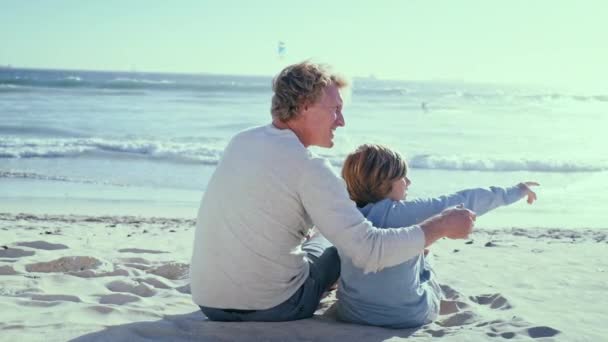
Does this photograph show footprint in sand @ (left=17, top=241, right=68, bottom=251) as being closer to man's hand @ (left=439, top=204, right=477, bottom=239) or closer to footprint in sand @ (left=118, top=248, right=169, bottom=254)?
footprint in sand @ (left=118, top=248, right=169, bottom=254)

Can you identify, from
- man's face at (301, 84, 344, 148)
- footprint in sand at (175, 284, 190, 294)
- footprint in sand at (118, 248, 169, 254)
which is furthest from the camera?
footprint in sand at (118, 248, 169, 254)

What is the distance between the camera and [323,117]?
2.79 meters

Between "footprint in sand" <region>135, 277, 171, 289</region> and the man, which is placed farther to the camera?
"footprint in sand" <region>135, 277, 171, 289</region>

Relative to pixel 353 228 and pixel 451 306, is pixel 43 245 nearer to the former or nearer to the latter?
pixel 451 306

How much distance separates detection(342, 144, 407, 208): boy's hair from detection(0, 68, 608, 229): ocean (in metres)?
0.69

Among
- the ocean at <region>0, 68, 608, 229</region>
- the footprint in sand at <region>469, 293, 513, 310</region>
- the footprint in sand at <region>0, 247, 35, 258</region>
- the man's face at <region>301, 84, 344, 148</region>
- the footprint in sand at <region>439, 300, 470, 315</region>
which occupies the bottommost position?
the ocean at <region>0, 68, 608, 229</region>

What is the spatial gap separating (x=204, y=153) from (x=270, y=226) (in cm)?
1038

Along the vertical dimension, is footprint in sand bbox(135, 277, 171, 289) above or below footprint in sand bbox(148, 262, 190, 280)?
above

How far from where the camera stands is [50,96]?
28.8 m

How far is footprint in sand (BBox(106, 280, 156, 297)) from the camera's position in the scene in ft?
12.8

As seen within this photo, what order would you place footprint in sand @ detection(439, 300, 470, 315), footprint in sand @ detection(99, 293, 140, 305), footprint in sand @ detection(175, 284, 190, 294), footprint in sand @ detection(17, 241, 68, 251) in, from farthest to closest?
1. footprint in sand @ detection(17, 241, 68, 251)
2. footprint in sand @ detection(175, 284, 190, 294)
3. footprint in sand @ detection(99, 293, 140, 305)
4. footprint in sand @ detection(439, 300, 470, 315)

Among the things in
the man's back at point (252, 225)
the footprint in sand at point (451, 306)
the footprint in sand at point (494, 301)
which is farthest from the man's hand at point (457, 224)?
the footprint in sand at point (494, 301)

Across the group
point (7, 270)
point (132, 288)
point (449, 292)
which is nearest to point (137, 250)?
point (7, 270)

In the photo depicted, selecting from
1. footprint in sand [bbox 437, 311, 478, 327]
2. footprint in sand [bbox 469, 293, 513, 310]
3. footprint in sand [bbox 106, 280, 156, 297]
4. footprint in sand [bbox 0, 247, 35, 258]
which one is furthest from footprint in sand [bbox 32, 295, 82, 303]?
footprint in sand [bbox 469, 293, 513, 310]
